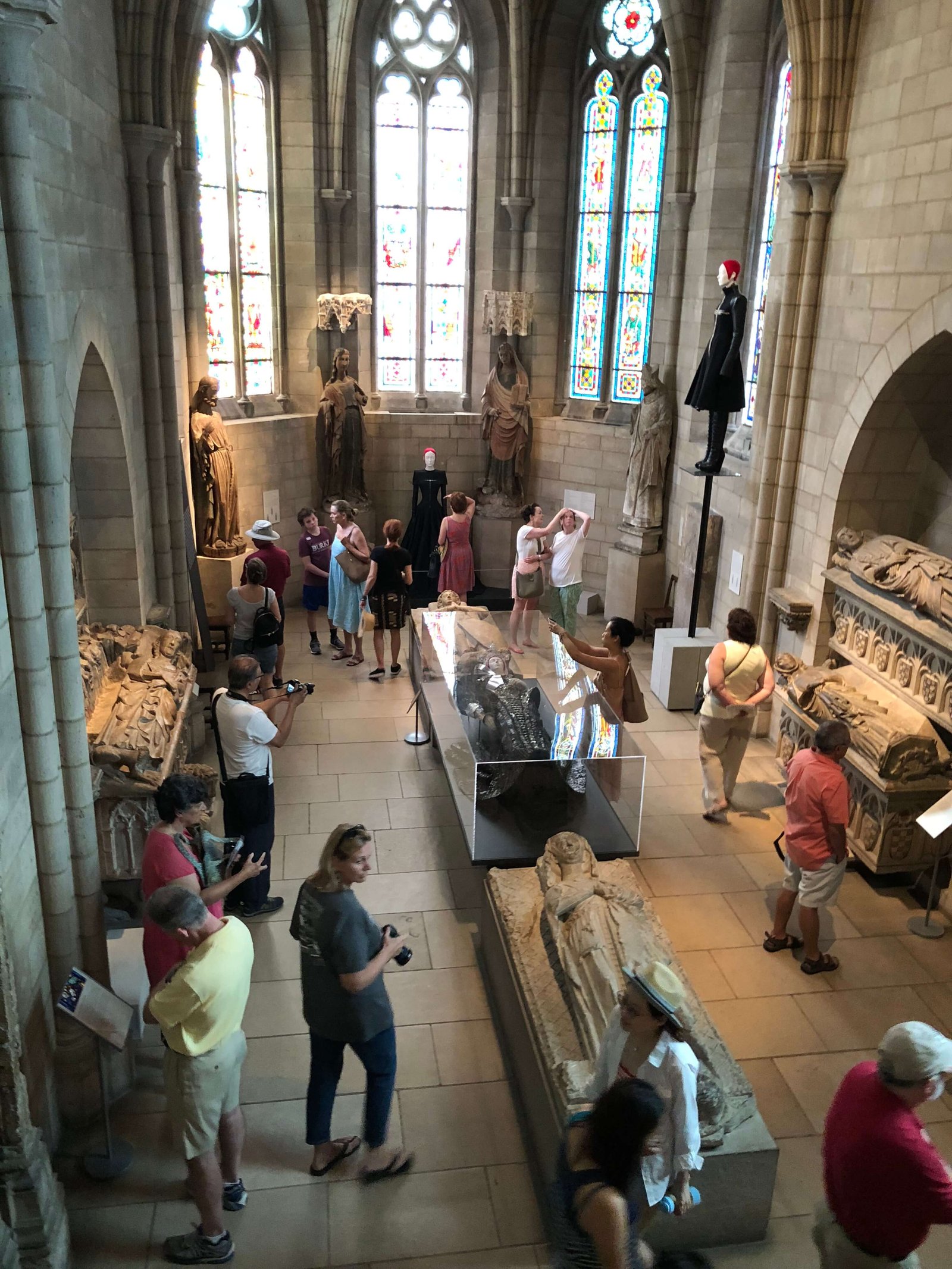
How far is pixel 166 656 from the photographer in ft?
22.5

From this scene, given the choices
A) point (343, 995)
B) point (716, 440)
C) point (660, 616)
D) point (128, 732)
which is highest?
point (716, 440)

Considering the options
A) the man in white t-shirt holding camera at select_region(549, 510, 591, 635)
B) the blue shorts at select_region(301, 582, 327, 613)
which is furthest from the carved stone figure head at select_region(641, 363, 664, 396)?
the blue shorts at select_region(301, 582, 327, 613)

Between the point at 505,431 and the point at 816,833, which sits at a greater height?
the point at 505,431

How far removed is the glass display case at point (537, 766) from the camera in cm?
605

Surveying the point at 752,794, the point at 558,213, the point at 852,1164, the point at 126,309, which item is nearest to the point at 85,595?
the point at 126,309

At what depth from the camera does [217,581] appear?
35.0ft

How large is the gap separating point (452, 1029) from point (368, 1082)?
1087mm

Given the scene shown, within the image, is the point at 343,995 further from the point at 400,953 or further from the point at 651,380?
the point at 651,380

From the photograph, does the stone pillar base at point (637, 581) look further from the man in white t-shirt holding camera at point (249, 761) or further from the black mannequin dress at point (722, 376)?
the man in white t-shirt holding camera at point (249, 761)

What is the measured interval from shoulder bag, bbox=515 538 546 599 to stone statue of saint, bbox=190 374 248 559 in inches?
121

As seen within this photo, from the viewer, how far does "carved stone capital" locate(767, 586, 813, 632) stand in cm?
805

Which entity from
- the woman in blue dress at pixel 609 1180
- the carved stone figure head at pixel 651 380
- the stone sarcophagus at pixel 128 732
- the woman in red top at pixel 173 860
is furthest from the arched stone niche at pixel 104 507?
the carved stone figure head at pixel 651 380

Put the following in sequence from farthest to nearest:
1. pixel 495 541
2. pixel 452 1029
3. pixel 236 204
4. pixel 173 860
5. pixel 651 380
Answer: pixel 495 541 < pixel 236 204 < pixel 651 380 < pixel 452 1029 < pixel 173 860

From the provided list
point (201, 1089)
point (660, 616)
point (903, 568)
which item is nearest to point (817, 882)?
point (903, 568)
